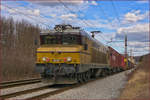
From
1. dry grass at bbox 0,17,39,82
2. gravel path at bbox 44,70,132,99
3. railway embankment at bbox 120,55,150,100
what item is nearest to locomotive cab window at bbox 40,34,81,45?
gravel path at bbox 44,70,132,99

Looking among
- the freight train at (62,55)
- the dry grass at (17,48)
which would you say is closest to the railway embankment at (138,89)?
the freight train at (62,55)

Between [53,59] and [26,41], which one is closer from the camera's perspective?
[53,59]

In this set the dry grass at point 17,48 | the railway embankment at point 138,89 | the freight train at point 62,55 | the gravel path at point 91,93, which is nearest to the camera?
the railway embankment at point 138,89

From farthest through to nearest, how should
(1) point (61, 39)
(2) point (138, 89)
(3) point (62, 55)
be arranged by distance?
(1) point (61, 39)
(3) point (62, 55)
(2) point (138, 89)

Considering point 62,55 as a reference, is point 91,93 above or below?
below

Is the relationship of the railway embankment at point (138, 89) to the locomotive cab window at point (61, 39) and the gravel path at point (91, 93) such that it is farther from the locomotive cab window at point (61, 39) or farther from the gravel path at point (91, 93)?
the locomotive cab window at point (61, 39)

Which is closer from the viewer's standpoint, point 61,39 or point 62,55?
point 62,55

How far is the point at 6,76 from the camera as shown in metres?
20.0

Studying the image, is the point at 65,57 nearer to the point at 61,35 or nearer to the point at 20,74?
the point at 61,35

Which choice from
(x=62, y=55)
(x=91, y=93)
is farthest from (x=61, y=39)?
(x=91, y=93)

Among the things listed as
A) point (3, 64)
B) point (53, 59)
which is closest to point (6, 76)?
point (3, 64)

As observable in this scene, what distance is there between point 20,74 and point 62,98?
1485cm

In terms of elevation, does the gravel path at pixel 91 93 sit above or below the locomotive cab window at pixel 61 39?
below

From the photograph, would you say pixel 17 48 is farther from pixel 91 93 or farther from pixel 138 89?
pixel 138 89
